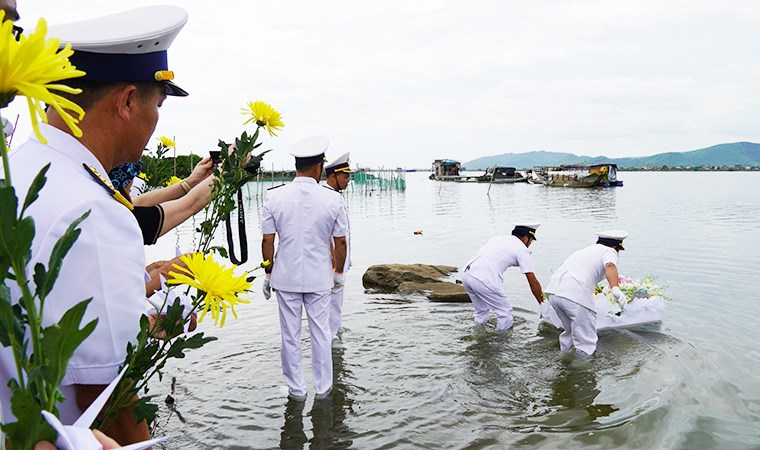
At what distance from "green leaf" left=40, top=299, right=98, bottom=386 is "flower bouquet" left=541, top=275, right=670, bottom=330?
786cm

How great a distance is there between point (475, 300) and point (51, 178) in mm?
7570

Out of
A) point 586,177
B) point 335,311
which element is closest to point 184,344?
point 335,311

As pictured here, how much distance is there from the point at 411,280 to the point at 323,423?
7017mm

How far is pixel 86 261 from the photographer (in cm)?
125

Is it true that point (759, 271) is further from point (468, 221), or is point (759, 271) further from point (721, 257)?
point (468, 221)

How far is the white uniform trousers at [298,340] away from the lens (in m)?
5.80

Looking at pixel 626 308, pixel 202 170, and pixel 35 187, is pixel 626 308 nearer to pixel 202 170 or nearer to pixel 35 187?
pixel 202 170

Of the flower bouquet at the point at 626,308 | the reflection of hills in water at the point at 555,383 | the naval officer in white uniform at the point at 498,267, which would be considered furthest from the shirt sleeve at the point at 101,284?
the flower bouquet at the point at 626,308

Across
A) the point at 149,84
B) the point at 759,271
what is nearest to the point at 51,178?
the point at 149,84

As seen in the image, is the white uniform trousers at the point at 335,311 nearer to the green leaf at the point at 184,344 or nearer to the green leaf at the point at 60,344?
the green leaf at the point at 184,344

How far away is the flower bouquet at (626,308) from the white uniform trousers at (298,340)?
3795 mm

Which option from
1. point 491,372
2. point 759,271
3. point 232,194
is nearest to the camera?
point 232,194

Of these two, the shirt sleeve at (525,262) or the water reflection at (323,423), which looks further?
the shirt sleeve at (525,262)

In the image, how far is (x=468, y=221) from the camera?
26375 mm
